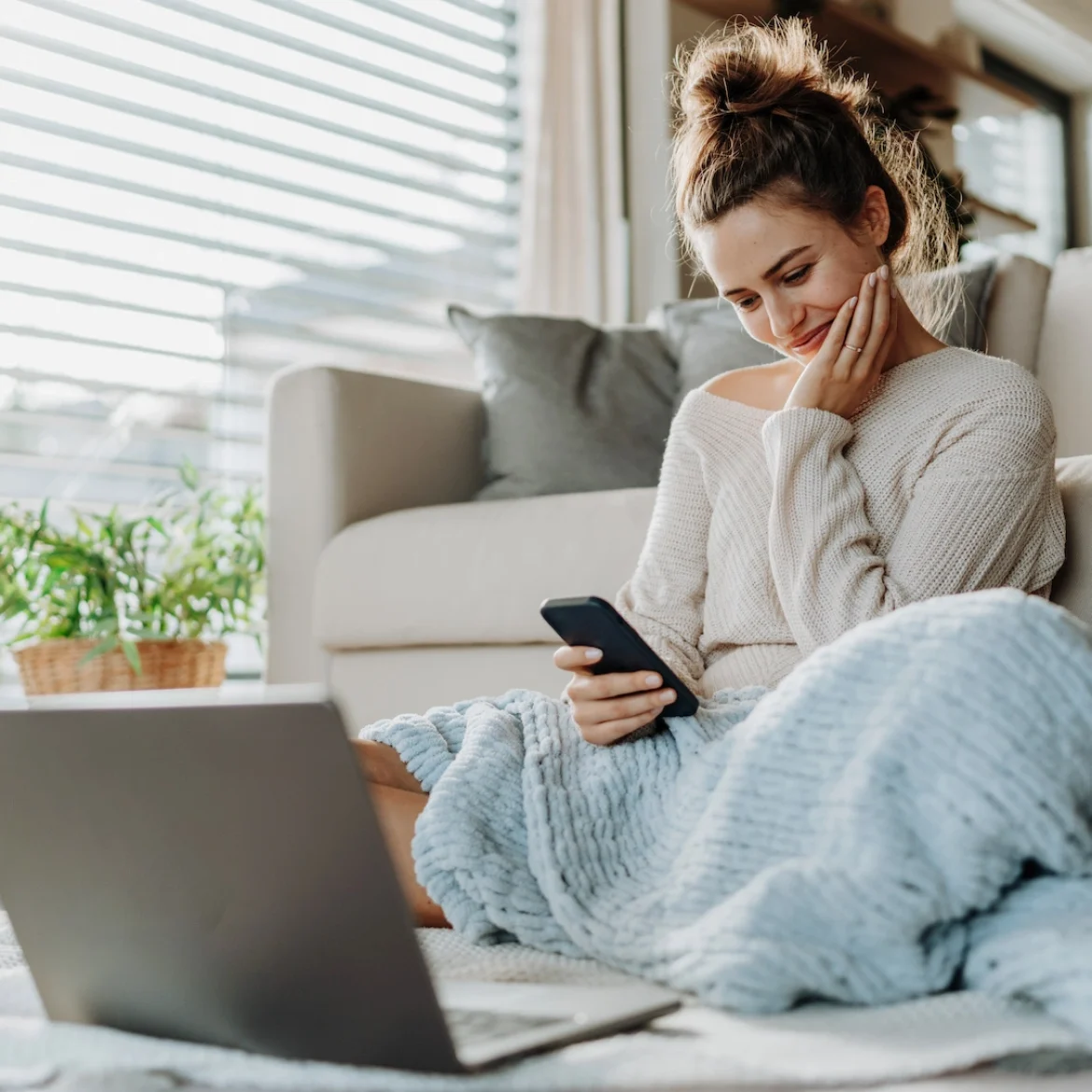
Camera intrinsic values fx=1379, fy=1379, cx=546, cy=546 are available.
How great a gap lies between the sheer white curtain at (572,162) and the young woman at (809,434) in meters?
2.13

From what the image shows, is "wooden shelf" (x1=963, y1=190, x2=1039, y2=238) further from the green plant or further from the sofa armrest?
the green plant

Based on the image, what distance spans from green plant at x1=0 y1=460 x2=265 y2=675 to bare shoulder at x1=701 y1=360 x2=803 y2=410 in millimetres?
1221

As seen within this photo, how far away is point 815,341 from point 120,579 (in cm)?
148

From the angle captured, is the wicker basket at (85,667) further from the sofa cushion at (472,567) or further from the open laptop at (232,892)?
the open laptop at (232,892)

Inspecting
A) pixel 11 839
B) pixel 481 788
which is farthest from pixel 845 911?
pixel 11 839

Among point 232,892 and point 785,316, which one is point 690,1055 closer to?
point 232,892

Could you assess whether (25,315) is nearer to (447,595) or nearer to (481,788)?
(447,595)

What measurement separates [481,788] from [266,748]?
36 cm

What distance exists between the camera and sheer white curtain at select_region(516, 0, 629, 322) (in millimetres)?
3557

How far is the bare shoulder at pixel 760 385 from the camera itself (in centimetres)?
137

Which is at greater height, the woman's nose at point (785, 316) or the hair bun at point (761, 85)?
the hair bun at point (761, 85)

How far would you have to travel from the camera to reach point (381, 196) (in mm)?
3352

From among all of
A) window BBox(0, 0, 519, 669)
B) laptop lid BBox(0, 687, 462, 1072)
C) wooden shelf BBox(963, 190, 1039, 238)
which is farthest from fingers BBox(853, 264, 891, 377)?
wooden shelf BBox(963, 190, 1039, 238)

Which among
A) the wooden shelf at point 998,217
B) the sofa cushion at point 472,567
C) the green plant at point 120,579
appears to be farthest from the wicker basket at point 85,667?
the wooden shelf at point 998,217
